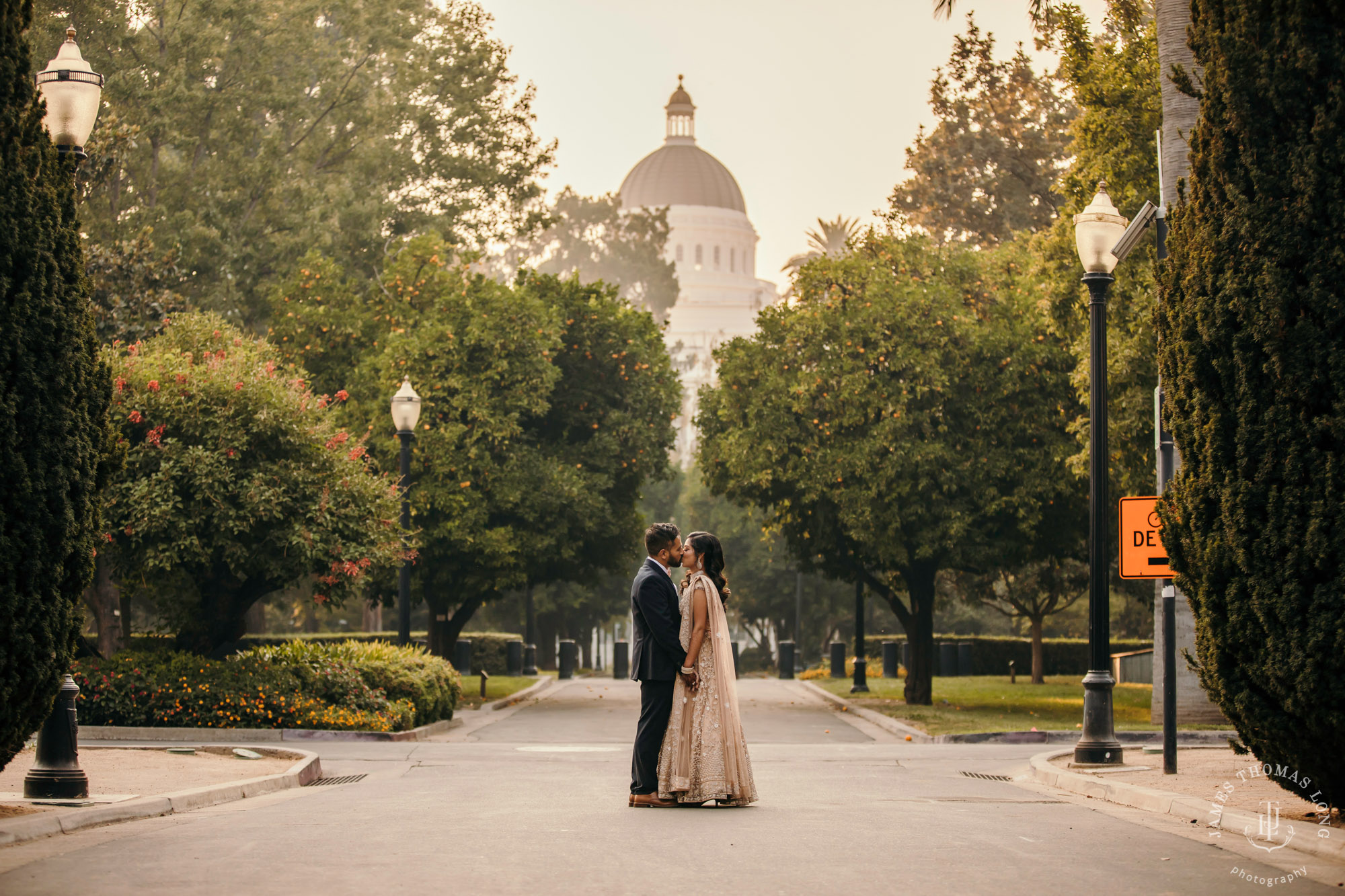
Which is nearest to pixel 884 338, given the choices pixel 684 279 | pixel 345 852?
pixel 345 852

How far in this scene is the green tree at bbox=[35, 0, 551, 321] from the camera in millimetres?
33469

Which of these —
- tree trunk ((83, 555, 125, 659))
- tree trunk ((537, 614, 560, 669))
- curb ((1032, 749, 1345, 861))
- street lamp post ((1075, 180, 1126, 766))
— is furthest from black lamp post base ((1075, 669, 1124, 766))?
tree trunk ((537, 614, 560, 669))

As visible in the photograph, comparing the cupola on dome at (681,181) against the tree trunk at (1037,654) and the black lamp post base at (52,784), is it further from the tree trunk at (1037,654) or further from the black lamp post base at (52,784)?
the black lamp post base at (52,784)

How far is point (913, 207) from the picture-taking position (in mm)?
42844

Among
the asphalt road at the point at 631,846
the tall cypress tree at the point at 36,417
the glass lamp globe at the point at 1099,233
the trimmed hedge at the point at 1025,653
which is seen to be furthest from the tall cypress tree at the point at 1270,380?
the trimmed hedge at the point at 1025,653

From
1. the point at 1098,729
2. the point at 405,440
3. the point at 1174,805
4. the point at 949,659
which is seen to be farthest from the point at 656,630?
the point at 949,659

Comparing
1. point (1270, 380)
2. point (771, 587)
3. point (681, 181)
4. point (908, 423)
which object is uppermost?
point (681, 181)

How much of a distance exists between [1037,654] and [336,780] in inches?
1025

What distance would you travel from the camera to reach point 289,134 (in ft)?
132

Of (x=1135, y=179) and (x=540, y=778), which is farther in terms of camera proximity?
(x=1135, y=179)

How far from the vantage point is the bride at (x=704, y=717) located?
978 centimetres

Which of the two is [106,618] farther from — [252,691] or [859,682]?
[859,682]

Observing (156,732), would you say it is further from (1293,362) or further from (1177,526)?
(1293,362)

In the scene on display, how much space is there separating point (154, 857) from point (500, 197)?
34386 mm
